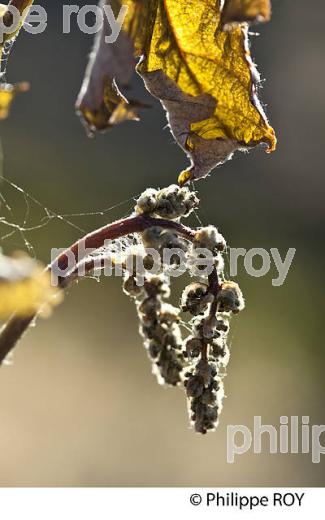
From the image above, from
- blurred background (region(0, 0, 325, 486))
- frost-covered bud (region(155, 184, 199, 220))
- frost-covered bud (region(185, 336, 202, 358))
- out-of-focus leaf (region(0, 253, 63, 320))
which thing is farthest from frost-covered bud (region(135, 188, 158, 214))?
blurred background (region(0, 0, 325, 486))

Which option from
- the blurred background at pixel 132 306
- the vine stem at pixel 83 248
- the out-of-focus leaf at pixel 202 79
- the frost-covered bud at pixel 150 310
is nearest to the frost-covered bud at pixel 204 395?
the frost-covered bud at pixel 150 310

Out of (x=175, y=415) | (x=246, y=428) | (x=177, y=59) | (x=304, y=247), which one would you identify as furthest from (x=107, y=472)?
(x=177, y=59)

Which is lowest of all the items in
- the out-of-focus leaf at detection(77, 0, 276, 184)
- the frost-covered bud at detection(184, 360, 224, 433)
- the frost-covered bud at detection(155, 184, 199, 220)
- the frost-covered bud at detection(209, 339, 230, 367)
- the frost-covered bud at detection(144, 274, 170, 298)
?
the frost-covered bud at detection(184, 360, 224, 433)

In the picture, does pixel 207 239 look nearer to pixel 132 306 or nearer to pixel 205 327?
pixel 205 327

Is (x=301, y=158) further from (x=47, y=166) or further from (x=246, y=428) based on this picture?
(x=246, y=428)

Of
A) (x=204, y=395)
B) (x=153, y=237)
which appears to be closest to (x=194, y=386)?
(x=204, y=395)

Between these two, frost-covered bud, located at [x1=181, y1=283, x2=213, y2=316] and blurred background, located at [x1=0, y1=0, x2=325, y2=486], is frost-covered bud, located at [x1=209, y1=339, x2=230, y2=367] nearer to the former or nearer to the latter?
frost-covered bud, located at [x1=181, y1=283, x2=213, y2=316]
